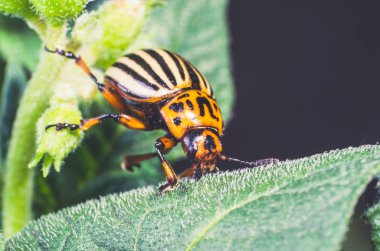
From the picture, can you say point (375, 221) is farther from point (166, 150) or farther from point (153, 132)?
point (153, 132)

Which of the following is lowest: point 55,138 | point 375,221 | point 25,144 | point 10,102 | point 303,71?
point 375,221

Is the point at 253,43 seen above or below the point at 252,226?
above

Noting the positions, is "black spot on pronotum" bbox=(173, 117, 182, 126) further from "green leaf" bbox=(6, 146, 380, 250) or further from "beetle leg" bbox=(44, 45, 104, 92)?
"green leaf" bbox=(6, 146, 380, 250)

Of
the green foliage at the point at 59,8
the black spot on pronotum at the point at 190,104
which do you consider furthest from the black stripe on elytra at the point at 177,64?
the green foliage at the point at 59,8

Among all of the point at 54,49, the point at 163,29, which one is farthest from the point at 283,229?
the point at 163,29

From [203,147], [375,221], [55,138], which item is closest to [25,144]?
[55,138]

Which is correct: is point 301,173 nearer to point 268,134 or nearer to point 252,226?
point 252,226
